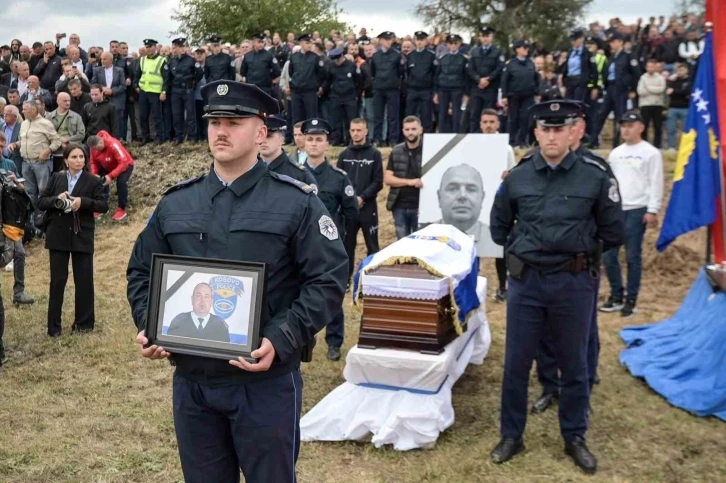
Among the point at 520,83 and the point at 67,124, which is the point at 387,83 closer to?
the point at 520,83

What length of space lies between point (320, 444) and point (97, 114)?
929cm

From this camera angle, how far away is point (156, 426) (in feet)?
16.5

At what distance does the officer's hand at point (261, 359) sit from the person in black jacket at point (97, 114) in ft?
35.6

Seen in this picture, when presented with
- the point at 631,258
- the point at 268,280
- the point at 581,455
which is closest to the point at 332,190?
the point at 581,455

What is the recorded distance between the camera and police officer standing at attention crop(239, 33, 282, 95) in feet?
43.5

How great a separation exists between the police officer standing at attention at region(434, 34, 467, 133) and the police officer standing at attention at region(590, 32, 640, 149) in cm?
218

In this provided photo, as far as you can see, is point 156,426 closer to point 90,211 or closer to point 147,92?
point 90,211

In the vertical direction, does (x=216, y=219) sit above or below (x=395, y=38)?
below

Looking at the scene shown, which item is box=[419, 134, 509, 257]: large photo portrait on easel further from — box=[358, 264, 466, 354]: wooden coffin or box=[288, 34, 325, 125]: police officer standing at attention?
box=[288, 34, 325, 125]: police officer standing at attention

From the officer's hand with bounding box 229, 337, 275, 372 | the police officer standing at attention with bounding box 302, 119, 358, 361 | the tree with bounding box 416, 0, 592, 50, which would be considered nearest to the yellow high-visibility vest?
the police officer standing at attention with bounding box 302, 119, 358, 361

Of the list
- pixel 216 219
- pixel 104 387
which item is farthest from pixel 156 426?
pixel 216 219

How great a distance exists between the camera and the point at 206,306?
2574 millimetres

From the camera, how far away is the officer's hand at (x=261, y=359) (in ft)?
8.09

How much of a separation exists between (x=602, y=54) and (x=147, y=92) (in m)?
8.44
